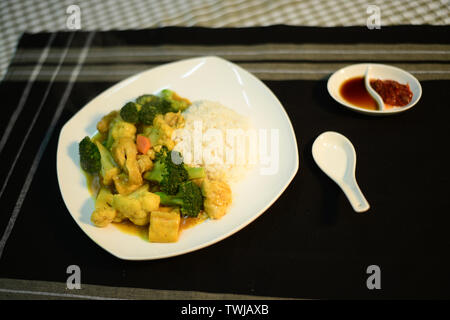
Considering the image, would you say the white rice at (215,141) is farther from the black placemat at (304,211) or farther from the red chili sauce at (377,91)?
the red chili sauce at (377,91)

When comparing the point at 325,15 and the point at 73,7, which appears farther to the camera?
the point at 73,7

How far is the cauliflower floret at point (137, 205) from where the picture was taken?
214 cm

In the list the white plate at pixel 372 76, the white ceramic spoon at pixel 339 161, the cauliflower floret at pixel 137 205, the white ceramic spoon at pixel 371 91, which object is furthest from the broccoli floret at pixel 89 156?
the white ceramic spoon at pixel 371 91

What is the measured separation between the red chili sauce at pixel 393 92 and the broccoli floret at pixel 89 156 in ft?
7.53

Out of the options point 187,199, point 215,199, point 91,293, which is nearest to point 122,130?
point 187,199

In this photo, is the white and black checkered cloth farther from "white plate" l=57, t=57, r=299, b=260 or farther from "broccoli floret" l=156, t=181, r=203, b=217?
"broccoli floret" l=156, t=181, r=203, b=217

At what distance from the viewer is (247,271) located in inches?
81.9

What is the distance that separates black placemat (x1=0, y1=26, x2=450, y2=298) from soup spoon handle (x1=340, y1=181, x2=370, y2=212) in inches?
2.9

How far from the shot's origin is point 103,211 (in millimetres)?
2139
